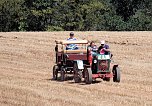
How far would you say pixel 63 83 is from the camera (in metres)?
17.2

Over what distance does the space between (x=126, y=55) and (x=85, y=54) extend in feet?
34.1

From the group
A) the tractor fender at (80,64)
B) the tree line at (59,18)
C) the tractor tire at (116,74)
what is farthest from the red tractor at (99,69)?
the tree line at (59,18)

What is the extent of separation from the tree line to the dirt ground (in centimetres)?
3773

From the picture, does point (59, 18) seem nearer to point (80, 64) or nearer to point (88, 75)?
point (80, 64)

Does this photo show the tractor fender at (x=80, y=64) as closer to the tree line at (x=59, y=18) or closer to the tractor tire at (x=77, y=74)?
the tractor tire at (x=77, y=74)

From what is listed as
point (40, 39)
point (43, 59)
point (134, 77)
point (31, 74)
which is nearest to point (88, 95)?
point (134, 77)

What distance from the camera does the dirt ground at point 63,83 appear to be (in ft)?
43.8

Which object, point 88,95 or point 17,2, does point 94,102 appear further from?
point 17,2

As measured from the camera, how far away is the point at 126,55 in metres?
27.8

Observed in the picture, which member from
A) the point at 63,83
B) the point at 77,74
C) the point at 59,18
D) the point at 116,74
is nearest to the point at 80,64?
the point at 77,74

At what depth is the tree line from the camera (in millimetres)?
71562

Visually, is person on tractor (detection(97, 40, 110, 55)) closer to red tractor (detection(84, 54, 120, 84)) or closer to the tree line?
red tractor (detection(84, 54, 120, 84))

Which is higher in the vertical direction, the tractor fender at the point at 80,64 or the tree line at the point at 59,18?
the tree line at the point at 59,18

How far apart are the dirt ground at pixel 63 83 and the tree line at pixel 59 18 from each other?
124ft
